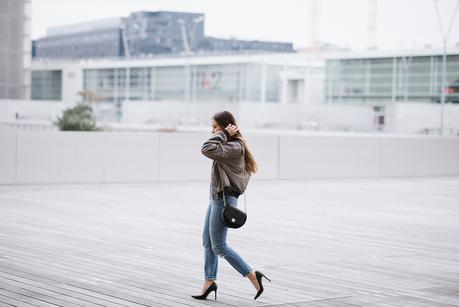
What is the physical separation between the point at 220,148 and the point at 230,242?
469 cm

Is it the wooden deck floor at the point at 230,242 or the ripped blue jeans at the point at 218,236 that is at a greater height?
the ripped blue jeans at the point at 218,236

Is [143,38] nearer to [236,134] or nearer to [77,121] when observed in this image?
[77,121]

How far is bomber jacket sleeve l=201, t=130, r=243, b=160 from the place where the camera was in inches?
293

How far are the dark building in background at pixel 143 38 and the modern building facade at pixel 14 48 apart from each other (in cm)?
8796

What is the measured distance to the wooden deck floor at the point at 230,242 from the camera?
8234mm

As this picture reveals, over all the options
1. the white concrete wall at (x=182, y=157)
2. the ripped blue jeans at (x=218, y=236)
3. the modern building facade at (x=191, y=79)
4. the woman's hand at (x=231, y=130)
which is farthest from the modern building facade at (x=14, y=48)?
the woman's hand at (x=231, y=130)

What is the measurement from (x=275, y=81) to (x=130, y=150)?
9504 centimetres

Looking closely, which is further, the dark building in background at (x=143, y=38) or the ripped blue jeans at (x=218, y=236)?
the dark building in background at (x=143, y=38)

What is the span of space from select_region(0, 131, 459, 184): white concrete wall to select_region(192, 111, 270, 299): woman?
41.7 ft

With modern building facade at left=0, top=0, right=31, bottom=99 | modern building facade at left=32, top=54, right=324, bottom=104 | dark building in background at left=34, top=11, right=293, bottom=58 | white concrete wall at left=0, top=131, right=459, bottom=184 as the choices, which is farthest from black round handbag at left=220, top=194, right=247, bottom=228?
dark building in background at left=34, top=11, right=293, bottom=58

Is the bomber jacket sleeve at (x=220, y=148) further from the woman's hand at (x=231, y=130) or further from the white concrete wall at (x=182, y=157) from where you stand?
the white concrete wall at (x=182, y=157)

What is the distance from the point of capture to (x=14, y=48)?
248 ft

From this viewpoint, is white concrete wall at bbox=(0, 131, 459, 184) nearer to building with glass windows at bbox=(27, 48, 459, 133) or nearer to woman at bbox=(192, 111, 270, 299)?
woman at bbox=(192, 111, 270, 299)

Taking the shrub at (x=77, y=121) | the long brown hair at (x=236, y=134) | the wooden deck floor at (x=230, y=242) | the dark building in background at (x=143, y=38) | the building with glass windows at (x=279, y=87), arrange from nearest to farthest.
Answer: the long brown hair at (x=236, y=134)
the wooden deck floor at (x=230, y=242)
the shrub at (x=77, y=121)
the building with glass windows at (x=279, y=87)
the dark building in background at (x=143, y=38)
